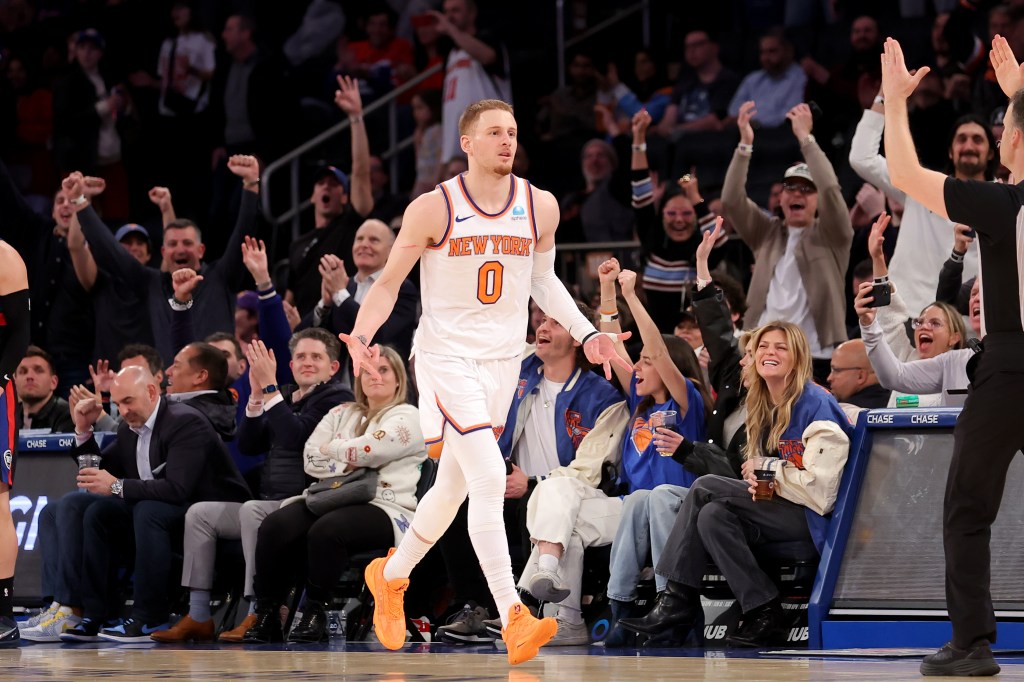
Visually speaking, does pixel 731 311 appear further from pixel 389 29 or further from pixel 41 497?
pixel 389 29

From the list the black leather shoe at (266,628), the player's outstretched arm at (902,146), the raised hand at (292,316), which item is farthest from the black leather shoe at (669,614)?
the raised hand at (292,316)

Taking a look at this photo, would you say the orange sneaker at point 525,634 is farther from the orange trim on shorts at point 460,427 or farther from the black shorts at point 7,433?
the black shorts at point 7,433

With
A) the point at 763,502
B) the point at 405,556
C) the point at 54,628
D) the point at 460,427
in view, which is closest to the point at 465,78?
the point at 54,628

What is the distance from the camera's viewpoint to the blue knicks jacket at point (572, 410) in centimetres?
837

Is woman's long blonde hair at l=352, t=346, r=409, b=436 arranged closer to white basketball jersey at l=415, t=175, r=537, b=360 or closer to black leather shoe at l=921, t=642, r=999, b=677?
white basketball jersey at l=415, t=175, r=537, b=360

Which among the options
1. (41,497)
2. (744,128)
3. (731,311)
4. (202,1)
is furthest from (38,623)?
(202,1)

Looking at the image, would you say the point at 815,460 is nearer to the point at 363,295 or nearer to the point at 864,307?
the point at 864,307

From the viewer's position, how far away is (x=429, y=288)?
6418 mm

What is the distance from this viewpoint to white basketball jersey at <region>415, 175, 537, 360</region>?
6301mm

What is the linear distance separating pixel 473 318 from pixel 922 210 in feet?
14.1

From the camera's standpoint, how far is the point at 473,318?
6344mm

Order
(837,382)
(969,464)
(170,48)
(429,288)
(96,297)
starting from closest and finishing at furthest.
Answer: (969,464) → (429,288) → (837,382) → (96,297) → (170,48)

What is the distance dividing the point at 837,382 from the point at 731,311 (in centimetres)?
107

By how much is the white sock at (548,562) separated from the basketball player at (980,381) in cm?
260
